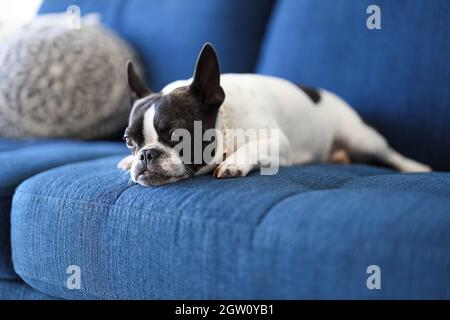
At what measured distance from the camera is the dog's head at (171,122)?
4.22 feet

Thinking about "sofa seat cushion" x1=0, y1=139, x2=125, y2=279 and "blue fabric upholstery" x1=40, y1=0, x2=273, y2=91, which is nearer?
"sofa seat cushion" x1=0, y1=139, x2=125, y2=279

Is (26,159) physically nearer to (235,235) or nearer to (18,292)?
(18,292)

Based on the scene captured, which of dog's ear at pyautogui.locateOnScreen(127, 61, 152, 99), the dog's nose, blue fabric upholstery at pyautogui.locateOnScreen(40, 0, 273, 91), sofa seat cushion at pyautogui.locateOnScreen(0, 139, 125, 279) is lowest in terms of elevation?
sofa seat cushion at pyautogui.locateOnScreen(0, 139, 125, 279)

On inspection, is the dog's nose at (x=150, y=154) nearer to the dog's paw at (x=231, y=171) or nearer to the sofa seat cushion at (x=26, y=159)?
the dog's paw at (x=231, y=171)

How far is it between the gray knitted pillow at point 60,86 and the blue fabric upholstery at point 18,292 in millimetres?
869

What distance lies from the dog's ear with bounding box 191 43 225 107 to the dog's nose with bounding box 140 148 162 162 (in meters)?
0.23

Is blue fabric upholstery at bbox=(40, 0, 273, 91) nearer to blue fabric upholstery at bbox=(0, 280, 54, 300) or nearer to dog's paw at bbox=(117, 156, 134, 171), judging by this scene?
dog's paw at bbox=(117, 156, 134, 171)

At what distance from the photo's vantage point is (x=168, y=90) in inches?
60.5

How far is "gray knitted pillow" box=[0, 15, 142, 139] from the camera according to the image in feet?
7.05

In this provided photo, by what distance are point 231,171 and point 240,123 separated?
32 cm

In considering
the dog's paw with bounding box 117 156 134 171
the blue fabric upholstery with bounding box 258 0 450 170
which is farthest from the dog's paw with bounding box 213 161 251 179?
the blue fabric upholstery with bounding box 258 0 450 170

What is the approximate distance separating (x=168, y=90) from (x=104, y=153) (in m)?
0.48

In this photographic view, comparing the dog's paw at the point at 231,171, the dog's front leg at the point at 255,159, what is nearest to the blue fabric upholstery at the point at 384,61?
the dog's front leg at the point at 255,159

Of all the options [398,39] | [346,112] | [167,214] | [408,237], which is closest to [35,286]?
[167,214]
